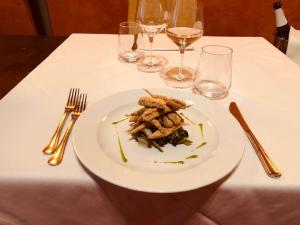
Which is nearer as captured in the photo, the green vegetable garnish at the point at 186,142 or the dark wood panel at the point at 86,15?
the green vegetable garnish at the point at 186,142

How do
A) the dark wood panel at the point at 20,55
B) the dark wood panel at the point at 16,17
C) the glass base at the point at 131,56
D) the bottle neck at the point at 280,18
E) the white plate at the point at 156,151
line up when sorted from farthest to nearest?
the dark wood panel at the point at 16,17 → the dark wood panel at the point at 20,55 → the bottle neck at the point at 280,18 → the glass base at the point at 131,56 → the white plate at the point at 156,151

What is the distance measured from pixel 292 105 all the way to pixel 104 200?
0.51 meters

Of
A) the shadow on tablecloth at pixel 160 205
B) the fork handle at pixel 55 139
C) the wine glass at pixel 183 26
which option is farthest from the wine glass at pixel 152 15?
the shadow on tablecloth at pixel 160 205

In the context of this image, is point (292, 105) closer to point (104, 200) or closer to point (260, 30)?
point (104, 200)

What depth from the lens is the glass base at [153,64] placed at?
0.90m

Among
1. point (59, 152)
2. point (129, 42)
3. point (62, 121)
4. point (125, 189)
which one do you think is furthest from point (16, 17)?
point (125, 189)

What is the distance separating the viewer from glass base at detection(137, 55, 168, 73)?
896mm

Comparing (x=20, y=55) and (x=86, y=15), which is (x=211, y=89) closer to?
(x=20, y=55)

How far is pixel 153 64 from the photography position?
3.05ft

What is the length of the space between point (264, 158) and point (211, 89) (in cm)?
28

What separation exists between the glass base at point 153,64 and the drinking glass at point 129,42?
1.5 inches

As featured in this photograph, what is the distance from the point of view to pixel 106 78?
846mm

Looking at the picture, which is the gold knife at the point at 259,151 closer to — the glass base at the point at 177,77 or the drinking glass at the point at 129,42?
the glass base at the point at 177,77

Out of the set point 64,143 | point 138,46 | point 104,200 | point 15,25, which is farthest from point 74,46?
point 15,25
